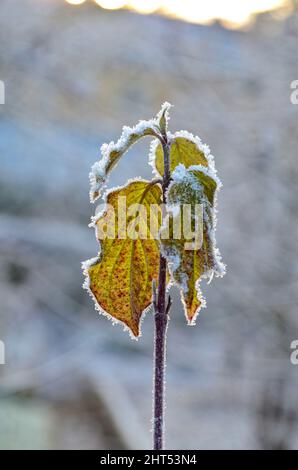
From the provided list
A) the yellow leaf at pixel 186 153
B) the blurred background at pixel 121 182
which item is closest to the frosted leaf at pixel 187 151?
the yellow leaf at pixel 186 153

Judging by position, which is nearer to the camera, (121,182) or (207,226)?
(207,226)

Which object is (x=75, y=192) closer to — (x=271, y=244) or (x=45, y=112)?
(x=45, y=112)

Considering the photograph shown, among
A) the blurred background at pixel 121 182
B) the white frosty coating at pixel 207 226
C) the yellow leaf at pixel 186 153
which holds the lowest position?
the white frosty coating at pixel 207 226

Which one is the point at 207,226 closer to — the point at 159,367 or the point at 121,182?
the point at 159,367

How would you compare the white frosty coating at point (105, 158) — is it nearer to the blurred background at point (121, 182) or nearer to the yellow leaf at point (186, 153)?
the yellow leaf at point (186, 153)

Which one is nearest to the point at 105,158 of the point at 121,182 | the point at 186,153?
the point at 186,153

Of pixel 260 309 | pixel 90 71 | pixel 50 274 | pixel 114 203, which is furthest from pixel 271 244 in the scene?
pixel 114 203

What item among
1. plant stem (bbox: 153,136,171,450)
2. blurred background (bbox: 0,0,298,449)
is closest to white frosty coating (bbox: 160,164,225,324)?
plant stem (bbox: 153,136,171,450)
